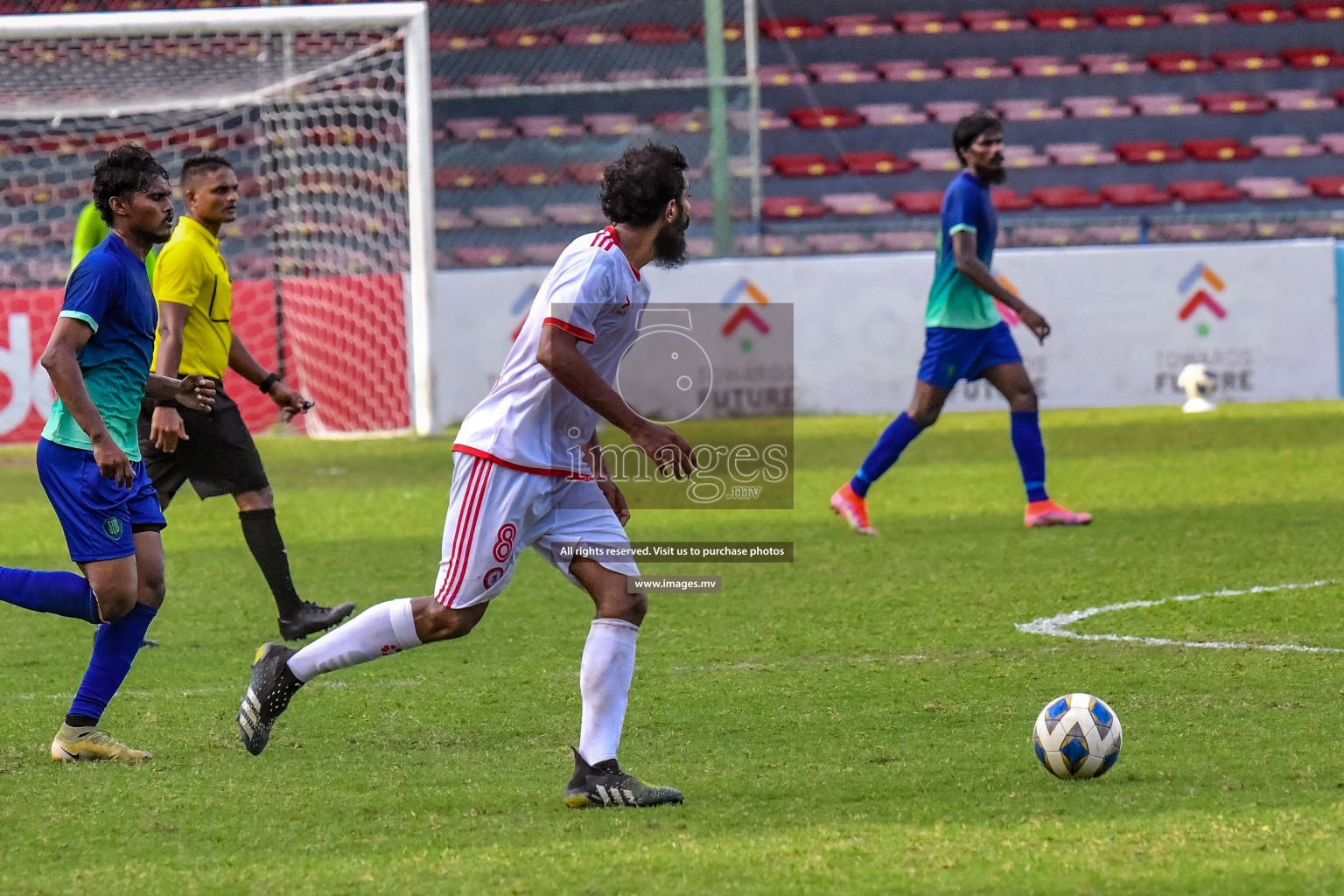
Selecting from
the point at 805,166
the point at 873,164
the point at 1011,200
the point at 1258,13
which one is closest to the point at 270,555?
the point at 805,166

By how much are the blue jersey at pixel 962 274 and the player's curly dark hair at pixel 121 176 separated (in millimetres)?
4981

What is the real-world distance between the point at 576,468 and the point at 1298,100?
66.8 feet

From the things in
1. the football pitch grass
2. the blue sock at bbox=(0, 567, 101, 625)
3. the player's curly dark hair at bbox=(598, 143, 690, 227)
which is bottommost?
the football pitch grass

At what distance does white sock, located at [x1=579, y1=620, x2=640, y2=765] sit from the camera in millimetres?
4145

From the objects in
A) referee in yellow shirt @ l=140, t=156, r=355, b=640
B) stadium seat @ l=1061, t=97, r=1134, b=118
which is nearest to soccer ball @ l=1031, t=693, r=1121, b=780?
referee in yellow shirt @ l=140, t=156, r=355, b=640

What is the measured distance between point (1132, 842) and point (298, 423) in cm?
1403

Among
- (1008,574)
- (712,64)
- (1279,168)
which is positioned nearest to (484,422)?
(1008,574)

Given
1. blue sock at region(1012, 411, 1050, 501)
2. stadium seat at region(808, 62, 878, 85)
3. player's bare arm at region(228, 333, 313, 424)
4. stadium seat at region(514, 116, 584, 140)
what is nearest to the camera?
player's bare arm at region(228, 333, 313, 424)

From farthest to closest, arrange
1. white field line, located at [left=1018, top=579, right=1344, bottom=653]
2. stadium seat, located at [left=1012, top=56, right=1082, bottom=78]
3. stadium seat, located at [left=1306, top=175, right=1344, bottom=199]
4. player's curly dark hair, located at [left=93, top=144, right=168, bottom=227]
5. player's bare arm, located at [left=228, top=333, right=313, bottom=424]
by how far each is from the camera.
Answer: stadium seat, located at [left=1012, top=56, right=1082, bottom=78] < stadium seat, located at [left=1306, top=175, right=1344, bottom=199] < player's bare arm, located at [left=228, top=333, right=313, bottom=424] < white field line, located at [left=1018, top=579, right=1344, bottom=653] < player's curly dark hair, located at [left=93, top=144, right=168, bottom=227]

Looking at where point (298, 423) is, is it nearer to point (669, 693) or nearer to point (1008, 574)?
point (1008, 574)

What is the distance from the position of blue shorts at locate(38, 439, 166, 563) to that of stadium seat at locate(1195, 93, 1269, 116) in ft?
65.3

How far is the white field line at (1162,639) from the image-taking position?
19.3 feet

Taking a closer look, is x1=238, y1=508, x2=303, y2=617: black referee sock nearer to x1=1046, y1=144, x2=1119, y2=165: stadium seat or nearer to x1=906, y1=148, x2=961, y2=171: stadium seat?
x1=906, y1=148, x2=961, y2=171: stadium seat

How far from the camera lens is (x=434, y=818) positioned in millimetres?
3988
